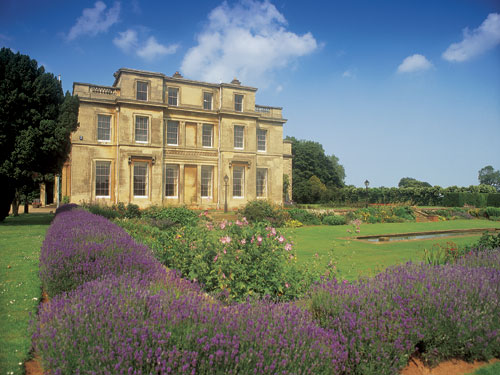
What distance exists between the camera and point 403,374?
3.58 m

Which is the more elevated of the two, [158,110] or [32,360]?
[158,110]

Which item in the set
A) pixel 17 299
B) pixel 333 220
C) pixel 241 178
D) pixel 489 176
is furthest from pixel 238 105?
pixel 489 176

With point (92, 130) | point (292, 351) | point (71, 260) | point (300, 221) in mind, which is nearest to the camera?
point (292, 351)

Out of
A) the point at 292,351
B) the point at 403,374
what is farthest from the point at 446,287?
the point at 292,351

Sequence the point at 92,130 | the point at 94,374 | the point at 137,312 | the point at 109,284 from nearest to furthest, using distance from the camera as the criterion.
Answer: the point at 94,374
the point at 137,312
the point at 109,284
the point at 92,130

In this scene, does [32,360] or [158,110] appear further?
[158,110]

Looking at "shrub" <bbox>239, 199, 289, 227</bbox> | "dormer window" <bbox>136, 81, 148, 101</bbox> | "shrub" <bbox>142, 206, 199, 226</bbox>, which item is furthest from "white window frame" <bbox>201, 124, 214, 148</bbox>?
"shrub" <bbox>142, 206, 199, 226</bbox>

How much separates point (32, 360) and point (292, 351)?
2820 mm

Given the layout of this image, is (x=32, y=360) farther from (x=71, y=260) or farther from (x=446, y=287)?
(x=446, y=287)

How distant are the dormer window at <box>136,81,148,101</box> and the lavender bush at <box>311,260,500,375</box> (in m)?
25.8

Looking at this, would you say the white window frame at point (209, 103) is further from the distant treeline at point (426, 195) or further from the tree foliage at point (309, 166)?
the tree foliage at point (309, 166)

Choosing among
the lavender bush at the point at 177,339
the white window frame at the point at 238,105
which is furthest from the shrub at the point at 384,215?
the lavender bush at the point at 177,339

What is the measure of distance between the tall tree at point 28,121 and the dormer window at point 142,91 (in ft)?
31.4

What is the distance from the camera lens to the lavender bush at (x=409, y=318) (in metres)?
3.20
